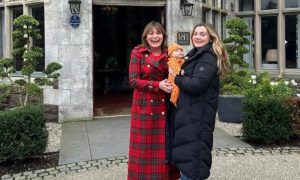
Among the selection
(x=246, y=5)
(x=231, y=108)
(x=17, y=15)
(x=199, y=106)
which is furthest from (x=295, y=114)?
(x=17, y=15)

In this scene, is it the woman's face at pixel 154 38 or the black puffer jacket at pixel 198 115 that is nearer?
the black puffer jacket at pixel 198 115

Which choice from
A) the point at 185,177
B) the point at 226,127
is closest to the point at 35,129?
the point at 185,177

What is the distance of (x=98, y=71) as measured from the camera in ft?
44.7

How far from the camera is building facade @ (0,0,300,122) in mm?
8258

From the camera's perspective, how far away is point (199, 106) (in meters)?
3.33

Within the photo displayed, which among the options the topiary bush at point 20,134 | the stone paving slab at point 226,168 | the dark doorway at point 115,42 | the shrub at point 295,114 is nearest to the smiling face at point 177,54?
the stone paving slab at point 226,168

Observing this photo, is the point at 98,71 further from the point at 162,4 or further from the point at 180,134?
the point at 180,134

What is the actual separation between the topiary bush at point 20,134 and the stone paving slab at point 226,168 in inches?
11.6

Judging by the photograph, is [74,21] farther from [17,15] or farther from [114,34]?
[114,34]

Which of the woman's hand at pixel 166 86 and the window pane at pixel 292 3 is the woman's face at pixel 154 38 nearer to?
the woman's hand at pixel 166 86

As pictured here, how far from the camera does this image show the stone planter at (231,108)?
8.32m

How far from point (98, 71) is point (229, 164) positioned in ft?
28.5

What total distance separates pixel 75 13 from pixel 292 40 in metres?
5.47

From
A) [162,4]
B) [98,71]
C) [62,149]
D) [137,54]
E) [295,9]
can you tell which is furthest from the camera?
[98,71]
